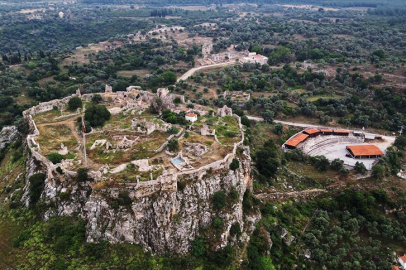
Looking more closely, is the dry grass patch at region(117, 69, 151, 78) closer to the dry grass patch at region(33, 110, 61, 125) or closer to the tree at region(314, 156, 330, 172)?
the dry grass patch at region(33, 110, 61, 125)

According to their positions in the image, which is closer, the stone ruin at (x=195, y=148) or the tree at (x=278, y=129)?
the stone ruin at (x=195, y=148)

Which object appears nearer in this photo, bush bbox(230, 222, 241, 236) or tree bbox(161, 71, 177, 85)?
bush bbox(230, 222, 241, 236)

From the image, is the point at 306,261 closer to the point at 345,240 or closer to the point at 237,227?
the point at 345,240

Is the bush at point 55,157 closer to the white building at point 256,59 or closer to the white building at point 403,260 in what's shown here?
the white building at point 403,260

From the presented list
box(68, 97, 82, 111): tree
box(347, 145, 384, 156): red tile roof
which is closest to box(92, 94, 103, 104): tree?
box(68, 97, 82, 111): tree

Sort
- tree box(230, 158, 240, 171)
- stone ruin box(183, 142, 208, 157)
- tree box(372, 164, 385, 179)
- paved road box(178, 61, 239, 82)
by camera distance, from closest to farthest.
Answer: tree box(230, 158, 240, 171), stone ruin box(183, 142, 208, 157), tree box(372, 164, 385, 179), paved road box(178, 61, 239, 82)

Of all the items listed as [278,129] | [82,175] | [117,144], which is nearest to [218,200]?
[82,175]

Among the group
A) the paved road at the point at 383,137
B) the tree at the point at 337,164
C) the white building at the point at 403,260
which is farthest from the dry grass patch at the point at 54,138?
the white building at the point at 403,260

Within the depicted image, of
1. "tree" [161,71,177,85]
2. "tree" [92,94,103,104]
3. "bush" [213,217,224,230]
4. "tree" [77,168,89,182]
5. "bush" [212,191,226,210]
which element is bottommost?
"tree" [161,71,177,85]
